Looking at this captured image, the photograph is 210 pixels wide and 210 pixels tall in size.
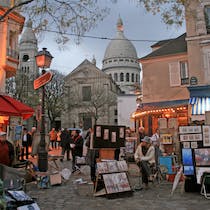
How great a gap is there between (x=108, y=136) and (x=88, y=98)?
4453cm

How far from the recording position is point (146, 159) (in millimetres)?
8273

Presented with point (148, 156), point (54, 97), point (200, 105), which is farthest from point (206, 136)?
point (54, 97)

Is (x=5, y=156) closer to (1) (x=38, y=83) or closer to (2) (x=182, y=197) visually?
(1) (x=38, y=83)

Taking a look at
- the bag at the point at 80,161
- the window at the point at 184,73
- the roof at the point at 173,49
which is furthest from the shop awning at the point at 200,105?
the bag at the point at 80,161

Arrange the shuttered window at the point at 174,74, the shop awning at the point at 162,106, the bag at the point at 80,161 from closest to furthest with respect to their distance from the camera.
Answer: the bag at the point at 80,161, the shop awning at the point at 162,106, the shuttered window at the point at 174,74

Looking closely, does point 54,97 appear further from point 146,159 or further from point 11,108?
point 146,159

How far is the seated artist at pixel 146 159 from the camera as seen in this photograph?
8190mm

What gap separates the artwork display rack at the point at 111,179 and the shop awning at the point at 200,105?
29.1 ft

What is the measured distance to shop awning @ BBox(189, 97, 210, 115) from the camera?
15.0 m

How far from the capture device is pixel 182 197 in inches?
272

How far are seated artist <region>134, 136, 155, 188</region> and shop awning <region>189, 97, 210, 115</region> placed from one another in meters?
7.33

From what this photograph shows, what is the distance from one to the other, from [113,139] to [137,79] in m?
72.0

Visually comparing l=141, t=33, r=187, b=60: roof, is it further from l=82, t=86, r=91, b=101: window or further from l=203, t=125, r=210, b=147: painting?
l=82, t=86, r=91, b=101: window

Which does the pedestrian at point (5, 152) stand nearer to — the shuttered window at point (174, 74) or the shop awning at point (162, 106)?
the shop awning at point (162, 106)
